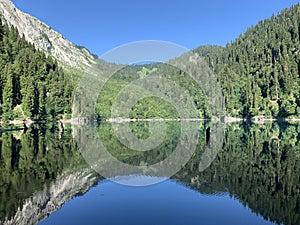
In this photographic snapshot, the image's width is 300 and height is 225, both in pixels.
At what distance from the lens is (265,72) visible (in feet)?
488

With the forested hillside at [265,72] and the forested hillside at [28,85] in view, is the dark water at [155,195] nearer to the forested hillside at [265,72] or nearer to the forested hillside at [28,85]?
the forested hillside at [28,85]

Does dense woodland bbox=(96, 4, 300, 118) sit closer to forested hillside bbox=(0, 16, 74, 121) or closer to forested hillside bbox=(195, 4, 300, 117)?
forested hillside bbox=(195, 4, 300, 117)

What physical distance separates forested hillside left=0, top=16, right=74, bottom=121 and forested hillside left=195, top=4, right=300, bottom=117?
71.0m

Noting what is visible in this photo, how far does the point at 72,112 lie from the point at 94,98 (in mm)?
20278

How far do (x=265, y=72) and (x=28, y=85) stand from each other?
355ft

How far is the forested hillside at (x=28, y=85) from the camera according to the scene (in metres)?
75.2

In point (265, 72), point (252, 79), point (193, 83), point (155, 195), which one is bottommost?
point (155, 195)

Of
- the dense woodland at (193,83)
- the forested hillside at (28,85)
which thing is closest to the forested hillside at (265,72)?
the dense woodland at (193,83)

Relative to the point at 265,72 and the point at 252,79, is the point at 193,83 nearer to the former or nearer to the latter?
the point at 252,79

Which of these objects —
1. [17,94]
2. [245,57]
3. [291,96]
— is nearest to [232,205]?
[17,94]

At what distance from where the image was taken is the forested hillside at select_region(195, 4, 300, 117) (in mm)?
122875

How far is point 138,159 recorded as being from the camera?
2364 cm

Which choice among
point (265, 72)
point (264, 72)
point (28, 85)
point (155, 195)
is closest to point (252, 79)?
point (264, 72)

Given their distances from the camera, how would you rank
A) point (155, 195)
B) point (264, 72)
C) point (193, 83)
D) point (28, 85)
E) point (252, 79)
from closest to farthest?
1. point (155, 195)
2. point (28, 85)
3. point (264, 72)
4. point (252, 79)
5. point (193, 83)
